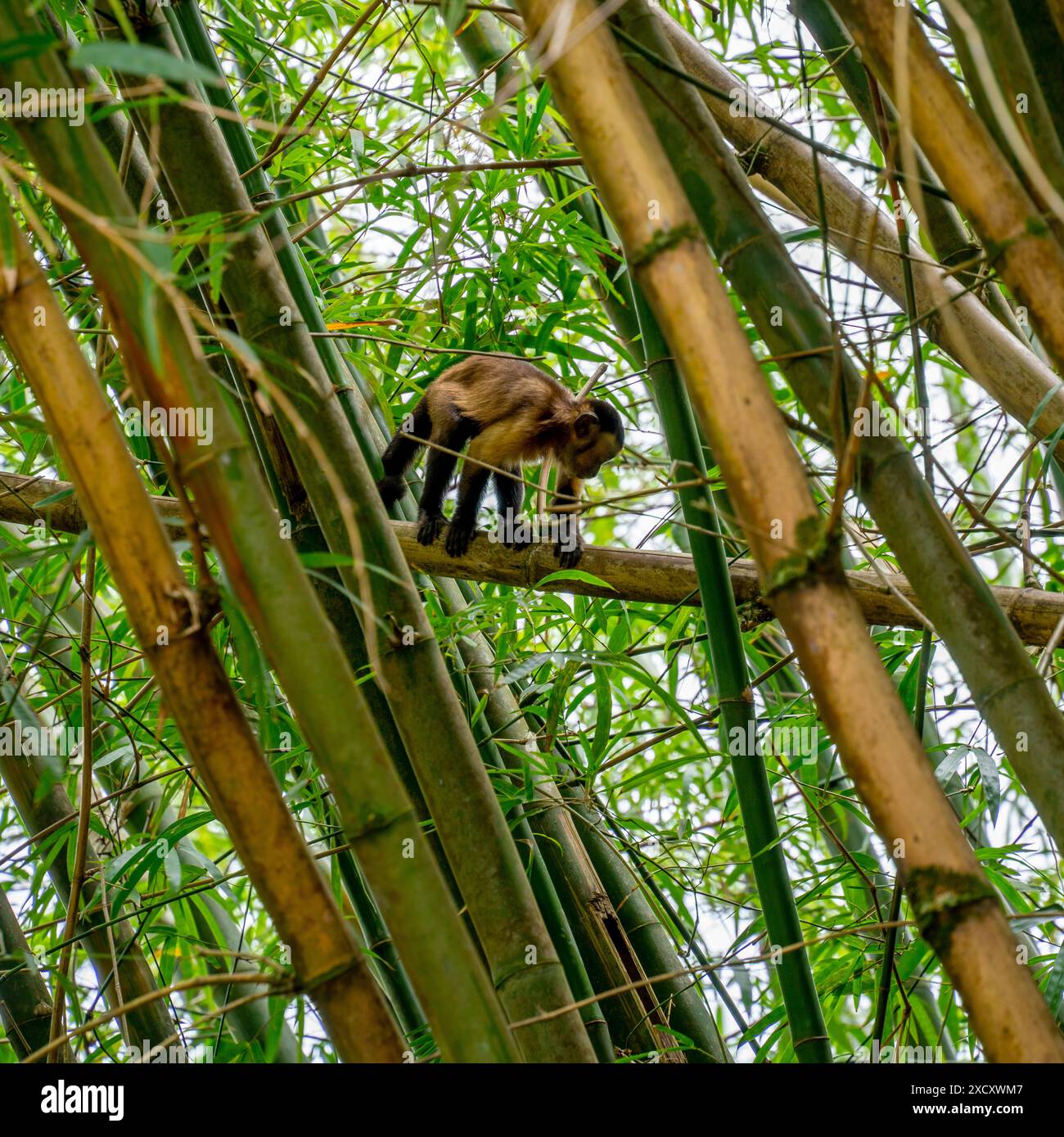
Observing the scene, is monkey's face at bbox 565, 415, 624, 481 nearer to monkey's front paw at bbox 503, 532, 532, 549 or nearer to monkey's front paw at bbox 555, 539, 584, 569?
monkey's front paw at bbox 503, 532, 532, 549

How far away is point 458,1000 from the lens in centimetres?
93

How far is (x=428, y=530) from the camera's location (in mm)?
2594

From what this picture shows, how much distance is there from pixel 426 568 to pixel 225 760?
4.84 ft

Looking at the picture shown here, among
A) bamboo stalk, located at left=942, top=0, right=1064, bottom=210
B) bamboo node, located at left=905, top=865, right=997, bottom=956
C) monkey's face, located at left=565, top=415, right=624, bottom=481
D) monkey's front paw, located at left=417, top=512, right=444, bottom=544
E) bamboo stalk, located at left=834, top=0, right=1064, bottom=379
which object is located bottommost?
bamboo node, located at left=905, top=865, right=997, bottom=956

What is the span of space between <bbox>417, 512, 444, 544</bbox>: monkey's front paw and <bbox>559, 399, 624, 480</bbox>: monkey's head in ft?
2.94

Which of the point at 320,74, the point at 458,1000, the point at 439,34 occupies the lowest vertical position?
the point at 458,1000

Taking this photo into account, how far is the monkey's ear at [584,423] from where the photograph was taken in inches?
142

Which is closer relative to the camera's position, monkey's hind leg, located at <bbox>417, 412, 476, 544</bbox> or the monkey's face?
monkey's hind leg, located at <bbox>417, 412, 476, 544</bbox>

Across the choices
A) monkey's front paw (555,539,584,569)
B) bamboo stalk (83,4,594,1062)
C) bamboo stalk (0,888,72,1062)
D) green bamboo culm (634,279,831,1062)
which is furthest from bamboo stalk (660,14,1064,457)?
bamboo stalk (0,888,72,1062)

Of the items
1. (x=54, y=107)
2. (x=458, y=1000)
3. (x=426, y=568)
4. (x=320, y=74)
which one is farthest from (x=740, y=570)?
(x=54, y=107)

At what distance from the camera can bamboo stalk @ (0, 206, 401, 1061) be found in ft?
2.99

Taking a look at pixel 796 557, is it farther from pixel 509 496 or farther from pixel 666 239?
pixel 509 496

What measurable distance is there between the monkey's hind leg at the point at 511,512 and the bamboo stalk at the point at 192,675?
156cm
